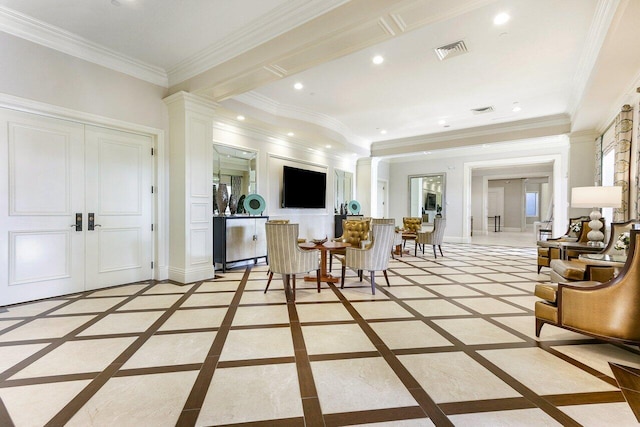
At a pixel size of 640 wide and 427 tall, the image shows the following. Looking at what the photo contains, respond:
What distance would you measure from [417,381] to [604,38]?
12.6ft

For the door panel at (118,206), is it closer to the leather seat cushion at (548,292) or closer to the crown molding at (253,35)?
the crown molding at (253,35)

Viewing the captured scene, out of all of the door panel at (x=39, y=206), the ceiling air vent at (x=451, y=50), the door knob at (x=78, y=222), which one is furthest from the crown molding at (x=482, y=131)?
the door knob at (x=78, y=222)

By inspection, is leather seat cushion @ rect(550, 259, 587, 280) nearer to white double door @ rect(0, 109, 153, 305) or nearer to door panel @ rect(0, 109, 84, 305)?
white double door @ rect(0, 109, 153, 305)

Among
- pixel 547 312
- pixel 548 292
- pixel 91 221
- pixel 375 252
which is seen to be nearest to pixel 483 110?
pixel 375 252

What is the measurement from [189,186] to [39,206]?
1.67 meters

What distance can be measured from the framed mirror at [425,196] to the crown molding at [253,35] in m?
8.62

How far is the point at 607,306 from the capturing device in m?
2.10

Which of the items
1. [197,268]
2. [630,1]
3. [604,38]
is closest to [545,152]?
[604,38]

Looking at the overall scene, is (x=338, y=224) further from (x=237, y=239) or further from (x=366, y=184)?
(x=237, y=239)

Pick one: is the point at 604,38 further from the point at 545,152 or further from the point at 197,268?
the point at 545,152

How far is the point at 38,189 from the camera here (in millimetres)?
3402

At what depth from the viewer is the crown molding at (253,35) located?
2.85 m

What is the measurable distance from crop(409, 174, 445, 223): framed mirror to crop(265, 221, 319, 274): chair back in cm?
823

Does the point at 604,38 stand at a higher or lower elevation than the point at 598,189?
higher
